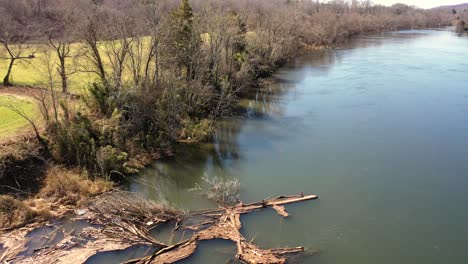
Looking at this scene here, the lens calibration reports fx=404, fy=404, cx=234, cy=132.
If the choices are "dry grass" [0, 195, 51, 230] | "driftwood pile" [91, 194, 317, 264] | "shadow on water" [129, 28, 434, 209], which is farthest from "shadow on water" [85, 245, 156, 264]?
"shadow on water" [129, 28, 434, 209]

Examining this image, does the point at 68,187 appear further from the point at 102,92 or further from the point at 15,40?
the point at 15,40

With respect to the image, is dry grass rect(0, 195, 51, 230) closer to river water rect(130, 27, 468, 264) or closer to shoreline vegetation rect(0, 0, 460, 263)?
shoreline vegetation rect(0, 0, 460, 263)

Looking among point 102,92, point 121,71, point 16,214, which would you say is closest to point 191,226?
point 16,214

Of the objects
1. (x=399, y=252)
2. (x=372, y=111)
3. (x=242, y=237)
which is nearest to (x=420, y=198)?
(x=399, y=252)

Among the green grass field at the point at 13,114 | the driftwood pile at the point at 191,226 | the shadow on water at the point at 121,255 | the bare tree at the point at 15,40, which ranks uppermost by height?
the bare tree at the point at 15,40

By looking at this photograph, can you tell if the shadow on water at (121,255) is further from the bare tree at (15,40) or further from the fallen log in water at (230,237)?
the bare tree at (15,40)

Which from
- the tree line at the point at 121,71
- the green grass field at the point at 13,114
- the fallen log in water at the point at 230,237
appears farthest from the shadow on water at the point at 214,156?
the green grass field at the point at 13,114

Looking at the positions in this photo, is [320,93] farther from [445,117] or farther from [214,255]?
[214,255]
